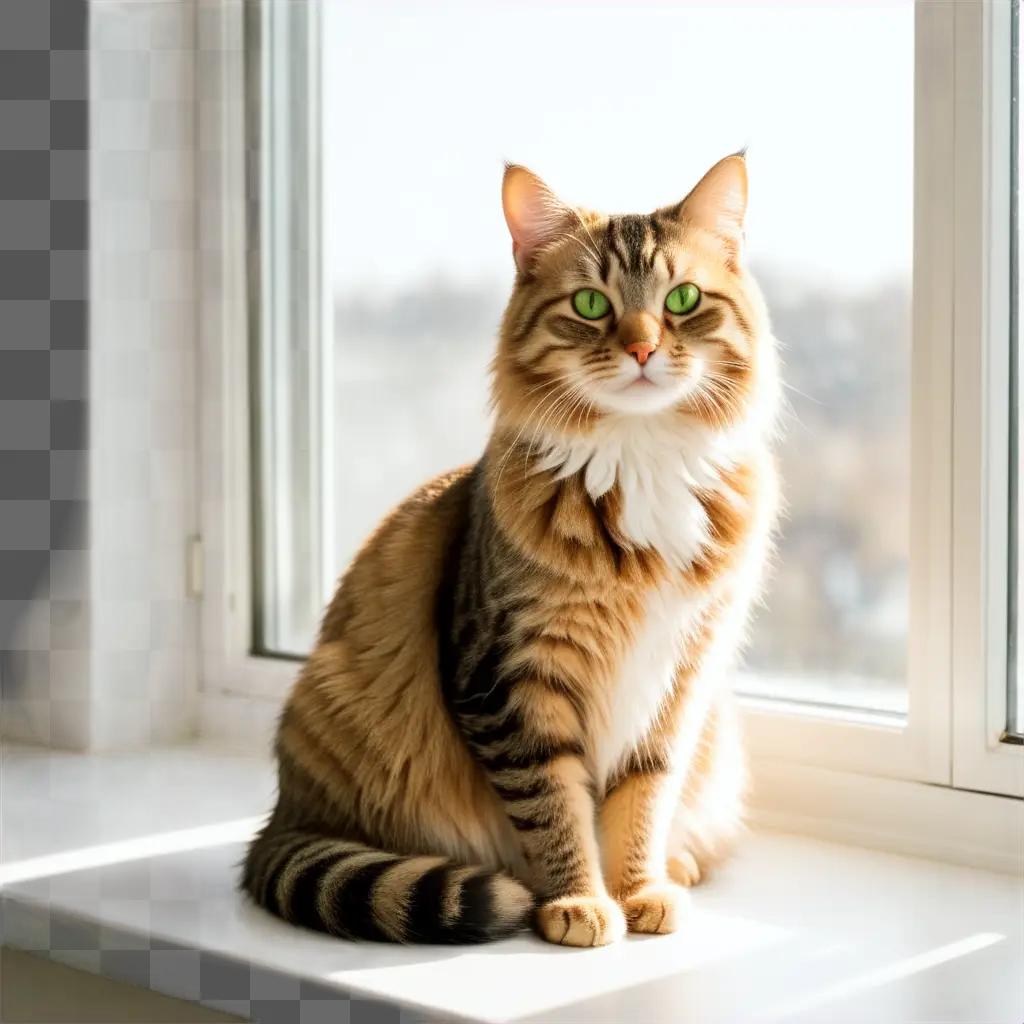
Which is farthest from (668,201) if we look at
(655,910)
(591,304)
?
(655,910)

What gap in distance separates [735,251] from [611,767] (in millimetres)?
617

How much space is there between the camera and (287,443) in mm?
2311

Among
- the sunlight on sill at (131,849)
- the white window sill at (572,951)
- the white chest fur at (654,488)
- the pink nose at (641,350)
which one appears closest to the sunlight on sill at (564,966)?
the white window sill at (572,951)

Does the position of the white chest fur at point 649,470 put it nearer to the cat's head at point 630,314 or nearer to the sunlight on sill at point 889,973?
the cat's head at point 630,314

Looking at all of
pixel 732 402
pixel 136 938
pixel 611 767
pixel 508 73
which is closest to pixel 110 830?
pixel 136 938

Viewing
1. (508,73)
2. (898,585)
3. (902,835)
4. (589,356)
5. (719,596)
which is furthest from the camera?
(508,73)

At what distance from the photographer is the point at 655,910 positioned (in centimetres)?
142

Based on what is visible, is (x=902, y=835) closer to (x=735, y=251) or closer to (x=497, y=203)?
(x=735, y=251)

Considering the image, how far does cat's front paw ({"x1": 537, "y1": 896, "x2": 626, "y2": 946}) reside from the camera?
1.36 metres

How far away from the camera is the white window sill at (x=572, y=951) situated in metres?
1.24

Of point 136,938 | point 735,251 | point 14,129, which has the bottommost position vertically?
point 136,938

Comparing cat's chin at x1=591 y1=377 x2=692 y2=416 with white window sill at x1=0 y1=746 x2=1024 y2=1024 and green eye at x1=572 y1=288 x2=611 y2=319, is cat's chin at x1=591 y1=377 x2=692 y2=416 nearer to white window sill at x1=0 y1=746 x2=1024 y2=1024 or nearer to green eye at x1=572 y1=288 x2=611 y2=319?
green eye at x1=572 y1=288 x2=611 y2=319

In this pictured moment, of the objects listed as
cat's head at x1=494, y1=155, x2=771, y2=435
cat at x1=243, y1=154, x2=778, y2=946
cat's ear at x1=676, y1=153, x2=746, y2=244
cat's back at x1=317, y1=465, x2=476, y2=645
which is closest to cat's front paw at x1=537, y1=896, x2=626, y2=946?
cat at x1=243, y1=154, x2=778, y2=946

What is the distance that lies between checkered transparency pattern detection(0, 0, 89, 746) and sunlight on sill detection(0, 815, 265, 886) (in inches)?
19.7
